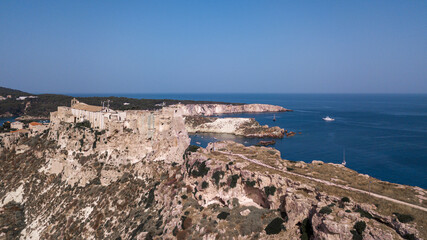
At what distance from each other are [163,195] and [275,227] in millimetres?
13959

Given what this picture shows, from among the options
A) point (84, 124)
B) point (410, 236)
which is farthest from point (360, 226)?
point (84, 124)

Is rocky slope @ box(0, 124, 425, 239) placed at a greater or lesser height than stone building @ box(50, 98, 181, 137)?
lesser

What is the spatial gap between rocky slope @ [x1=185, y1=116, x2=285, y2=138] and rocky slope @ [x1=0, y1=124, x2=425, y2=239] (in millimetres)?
73207

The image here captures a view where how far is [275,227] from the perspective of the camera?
2142cm

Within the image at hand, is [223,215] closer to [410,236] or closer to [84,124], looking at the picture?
[410,236]

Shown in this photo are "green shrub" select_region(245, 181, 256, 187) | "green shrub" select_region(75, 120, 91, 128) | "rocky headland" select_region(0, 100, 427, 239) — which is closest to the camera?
"rocky headland" select_region(0, 100, 427, 239)

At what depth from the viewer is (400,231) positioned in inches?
643

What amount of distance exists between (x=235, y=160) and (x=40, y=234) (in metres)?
26.3

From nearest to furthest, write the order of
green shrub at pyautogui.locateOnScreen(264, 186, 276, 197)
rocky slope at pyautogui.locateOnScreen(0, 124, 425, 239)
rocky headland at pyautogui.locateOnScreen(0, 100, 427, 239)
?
rocky headland at pyautogui.locateOnScreen(0, 100, 427, 239) → rocky slope at pyautogui.locateOnScreen(0, 124, 425, 239) → green shrub at pyautogui.locateOnScreen(264, 186, 276, 197)

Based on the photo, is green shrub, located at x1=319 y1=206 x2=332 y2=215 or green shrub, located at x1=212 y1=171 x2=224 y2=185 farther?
green shrub, located at x1=212 y1=171 x2=224 y2=185

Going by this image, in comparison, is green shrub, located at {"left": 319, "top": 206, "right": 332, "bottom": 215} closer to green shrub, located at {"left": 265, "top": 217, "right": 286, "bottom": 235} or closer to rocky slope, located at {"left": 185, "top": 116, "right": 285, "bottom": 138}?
green shrub, located at {"left": 265, "top": 217, "right": 286, "bottom": 235}

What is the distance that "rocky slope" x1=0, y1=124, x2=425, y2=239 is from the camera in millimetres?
19812

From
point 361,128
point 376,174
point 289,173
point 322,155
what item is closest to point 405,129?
point 361,128

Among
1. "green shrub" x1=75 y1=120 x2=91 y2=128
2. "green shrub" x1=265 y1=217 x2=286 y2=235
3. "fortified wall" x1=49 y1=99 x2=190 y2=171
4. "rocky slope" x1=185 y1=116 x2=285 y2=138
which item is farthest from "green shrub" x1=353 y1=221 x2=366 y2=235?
"rocky slope" x1=185 y1=116 x2=285 y2=138
